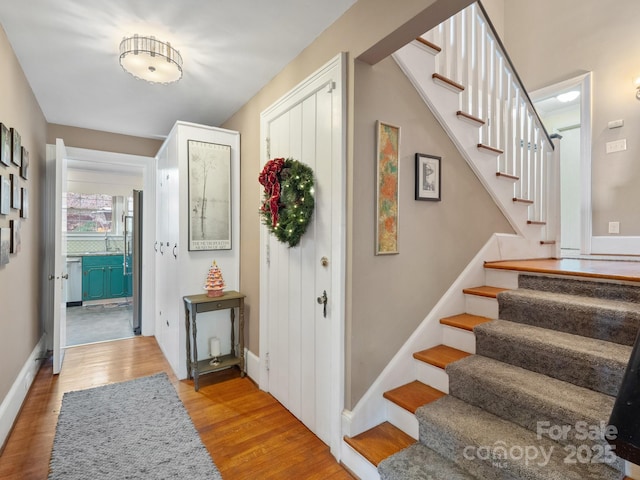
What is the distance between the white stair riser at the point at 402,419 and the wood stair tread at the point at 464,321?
2.10 ft

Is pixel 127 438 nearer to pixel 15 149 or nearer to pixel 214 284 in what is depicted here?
pixel 214 284

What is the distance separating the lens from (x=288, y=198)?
80.7 inches

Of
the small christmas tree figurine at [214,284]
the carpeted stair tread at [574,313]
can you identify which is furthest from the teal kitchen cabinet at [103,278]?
the carpeted stair tread at [574,313]

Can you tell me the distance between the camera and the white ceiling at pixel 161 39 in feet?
5.74

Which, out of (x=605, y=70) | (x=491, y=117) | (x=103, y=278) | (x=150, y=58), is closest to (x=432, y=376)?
(x=491, y=117)

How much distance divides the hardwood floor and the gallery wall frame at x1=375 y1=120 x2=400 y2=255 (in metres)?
1.28

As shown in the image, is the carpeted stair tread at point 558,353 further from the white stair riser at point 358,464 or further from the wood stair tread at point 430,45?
the wood stair tread at point 430,45

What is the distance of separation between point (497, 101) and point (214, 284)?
290cm

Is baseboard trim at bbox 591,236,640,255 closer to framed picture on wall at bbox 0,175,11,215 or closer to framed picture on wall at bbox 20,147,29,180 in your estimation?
framed picture on wall at bbox 0,175,11,215

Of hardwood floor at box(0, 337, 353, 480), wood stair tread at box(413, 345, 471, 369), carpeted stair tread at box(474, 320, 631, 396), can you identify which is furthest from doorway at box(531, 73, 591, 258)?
hardwood floor at box(0, 337, 353, 480)

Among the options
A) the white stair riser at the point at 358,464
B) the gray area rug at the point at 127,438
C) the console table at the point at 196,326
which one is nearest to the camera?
the white stair riser at the point at 358,464

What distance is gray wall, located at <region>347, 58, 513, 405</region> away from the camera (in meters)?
1.75

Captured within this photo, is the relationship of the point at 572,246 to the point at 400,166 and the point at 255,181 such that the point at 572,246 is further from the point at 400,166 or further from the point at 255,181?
the point at 255,181

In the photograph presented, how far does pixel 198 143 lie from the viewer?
9.42 ft
